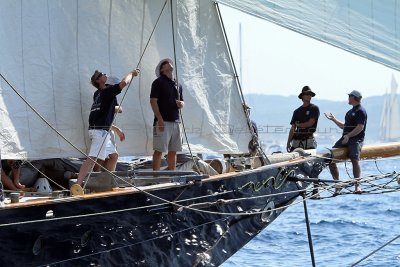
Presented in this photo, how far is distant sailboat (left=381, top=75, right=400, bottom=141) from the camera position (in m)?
73.9

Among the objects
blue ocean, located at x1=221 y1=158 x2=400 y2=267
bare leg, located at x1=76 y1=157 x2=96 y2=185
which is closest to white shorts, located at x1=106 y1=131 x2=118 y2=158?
bare leg, located at x1=76 y1=157 x2=96 y2=185

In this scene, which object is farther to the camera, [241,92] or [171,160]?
[241,92]

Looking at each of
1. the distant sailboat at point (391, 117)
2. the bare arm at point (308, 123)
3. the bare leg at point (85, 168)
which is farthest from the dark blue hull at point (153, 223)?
the distant sailboat at point (391, 117)

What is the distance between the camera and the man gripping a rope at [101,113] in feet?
40.3

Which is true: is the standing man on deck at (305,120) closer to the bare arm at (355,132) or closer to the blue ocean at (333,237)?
the bare arm at (355,132)

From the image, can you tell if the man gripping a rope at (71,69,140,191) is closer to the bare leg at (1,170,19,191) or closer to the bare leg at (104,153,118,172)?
the bare leg at (104,153,118,172)

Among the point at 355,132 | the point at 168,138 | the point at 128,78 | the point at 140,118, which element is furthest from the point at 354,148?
the point at 128,78

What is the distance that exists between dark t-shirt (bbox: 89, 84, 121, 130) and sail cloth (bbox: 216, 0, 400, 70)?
1.68 m

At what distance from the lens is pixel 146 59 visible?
13.4m

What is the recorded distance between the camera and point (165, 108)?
516 inches

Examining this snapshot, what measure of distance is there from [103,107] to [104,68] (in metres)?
0.73

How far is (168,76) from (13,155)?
7.19 feet

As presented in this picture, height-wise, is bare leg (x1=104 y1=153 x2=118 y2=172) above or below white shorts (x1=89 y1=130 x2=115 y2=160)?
below

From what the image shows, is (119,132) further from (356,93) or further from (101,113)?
(356,93)
